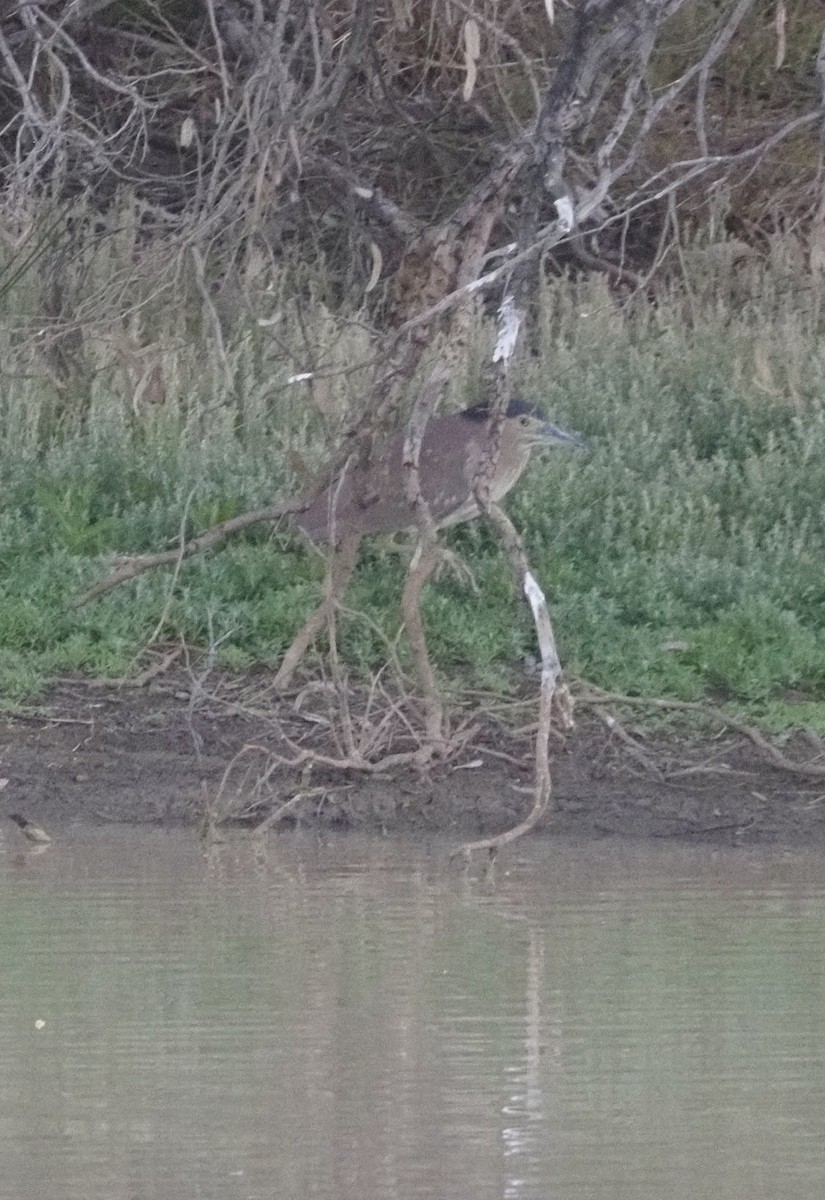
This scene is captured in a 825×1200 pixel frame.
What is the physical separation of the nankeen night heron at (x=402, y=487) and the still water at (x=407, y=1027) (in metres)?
1.81

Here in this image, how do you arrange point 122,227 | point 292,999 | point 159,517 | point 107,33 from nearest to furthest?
1. point 292,999
2. point 159,517
3. point 122,227
4. point 107,33

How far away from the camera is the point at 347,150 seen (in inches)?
480

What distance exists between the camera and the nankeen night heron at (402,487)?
28.4ft

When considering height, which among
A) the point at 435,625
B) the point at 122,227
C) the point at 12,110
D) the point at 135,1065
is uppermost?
the point at 12,110

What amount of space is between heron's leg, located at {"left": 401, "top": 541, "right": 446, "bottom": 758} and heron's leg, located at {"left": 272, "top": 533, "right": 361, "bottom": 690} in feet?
1.14

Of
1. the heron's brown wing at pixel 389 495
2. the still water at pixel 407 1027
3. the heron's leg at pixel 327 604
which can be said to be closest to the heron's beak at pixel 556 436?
the heron's brown wing at pixel 389 495

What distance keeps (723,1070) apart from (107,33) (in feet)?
32.2

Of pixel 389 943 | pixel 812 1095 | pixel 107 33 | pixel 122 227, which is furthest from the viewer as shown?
pixel 107 33

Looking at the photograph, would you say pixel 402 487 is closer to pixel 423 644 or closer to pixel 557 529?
pixel 423 644

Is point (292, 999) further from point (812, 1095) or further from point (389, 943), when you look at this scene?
point (812, 1095)

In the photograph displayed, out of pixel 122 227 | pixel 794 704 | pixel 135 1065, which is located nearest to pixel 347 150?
pixel 122 227

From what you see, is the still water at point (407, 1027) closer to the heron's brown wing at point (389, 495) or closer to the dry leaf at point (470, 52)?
the heron's brown wing at point (389, 495)

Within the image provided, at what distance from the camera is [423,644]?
312 inches

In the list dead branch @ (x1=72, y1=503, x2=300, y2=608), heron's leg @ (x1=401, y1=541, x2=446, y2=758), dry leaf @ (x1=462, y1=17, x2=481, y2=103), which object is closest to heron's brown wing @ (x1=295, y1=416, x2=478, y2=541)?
dead branch @ (x1=72, y1=503, x2=300, y2=608)
